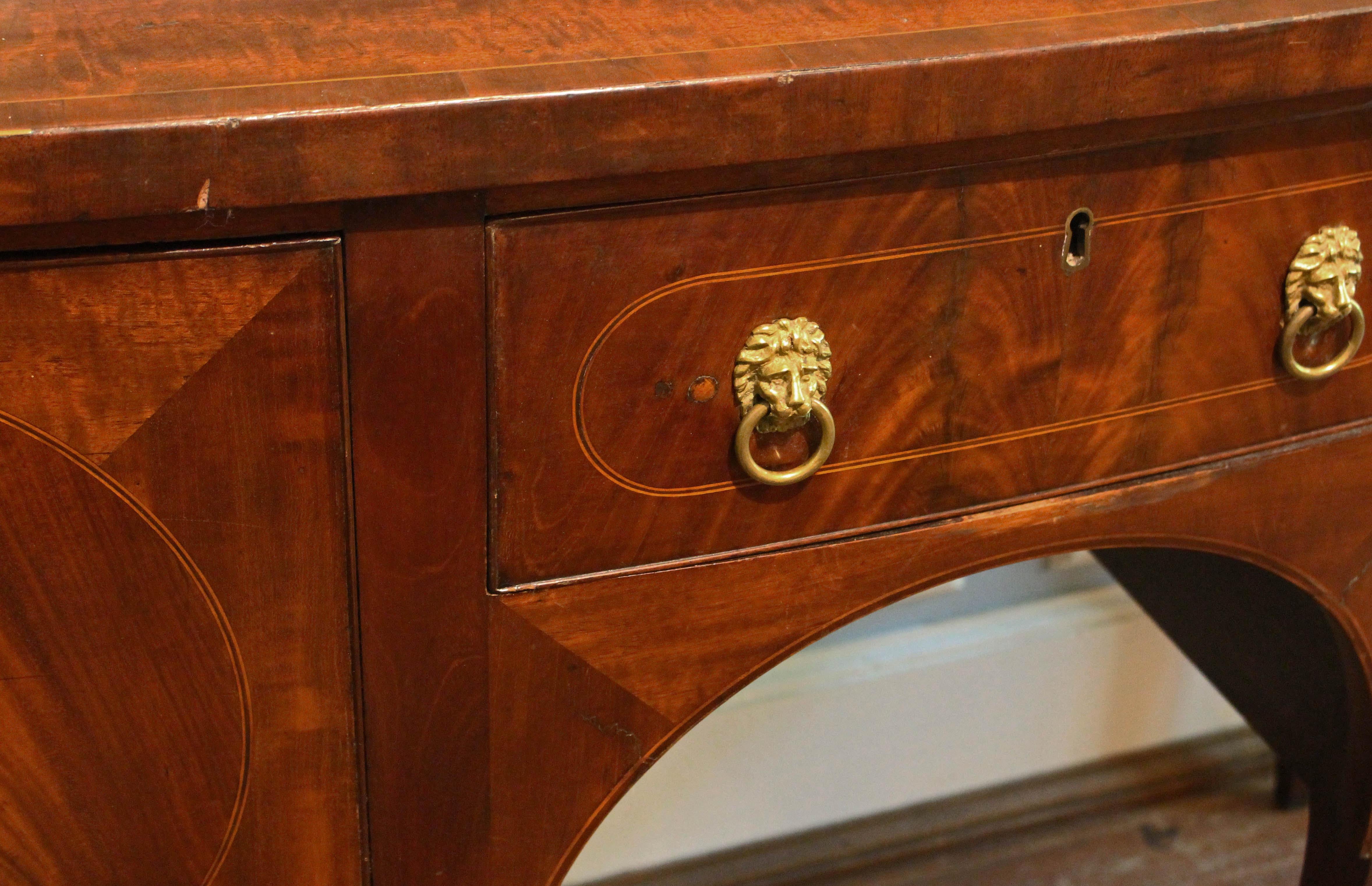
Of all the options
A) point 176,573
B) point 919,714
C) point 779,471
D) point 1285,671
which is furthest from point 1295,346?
point 919,714

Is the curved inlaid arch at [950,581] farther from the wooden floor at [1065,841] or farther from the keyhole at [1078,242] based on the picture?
the wooden floor at [1065,841]

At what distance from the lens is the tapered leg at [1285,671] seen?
0.84 meters

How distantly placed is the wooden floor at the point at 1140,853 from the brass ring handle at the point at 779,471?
723 millimetres

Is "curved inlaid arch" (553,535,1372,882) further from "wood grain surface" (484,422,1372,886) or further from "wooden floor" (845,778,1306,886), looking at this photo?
"wooden floor" (845,778,1306,886)

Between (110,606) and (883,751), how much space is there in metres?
0.83

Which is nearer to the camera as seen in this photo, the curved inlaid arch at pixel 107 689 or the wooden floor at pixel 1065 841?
the curved inlaid arch at pixel 107 689

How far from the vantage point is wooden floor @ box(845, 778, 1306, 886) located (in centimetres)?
119

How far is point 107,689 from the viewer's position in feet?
1.71

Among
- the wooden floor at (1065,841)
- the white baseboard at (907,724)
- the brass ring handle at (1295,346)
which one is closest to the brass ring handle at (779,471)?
the brass ring handle at (1295,346)

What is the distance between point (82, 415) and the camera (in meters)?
0.47

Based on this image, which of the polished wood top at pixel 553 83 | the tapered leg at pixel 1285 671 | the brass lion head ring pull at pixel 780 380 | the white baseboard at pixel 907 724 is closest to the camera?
the polished wood top at pixel 553 83

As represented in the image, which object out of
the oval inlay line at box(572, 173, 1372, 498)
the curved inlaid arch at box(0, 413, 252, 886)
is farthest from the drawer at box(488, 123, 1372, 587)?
the curved inlaid arch at box(0, 413, 252, 886)

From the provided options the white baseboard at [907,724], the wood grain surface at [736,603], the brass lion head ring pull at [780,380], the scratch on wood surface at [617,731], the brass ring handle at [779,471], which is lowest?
the white baseboard at [907,724]

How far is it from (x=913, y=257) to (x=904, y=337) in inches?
1.3
